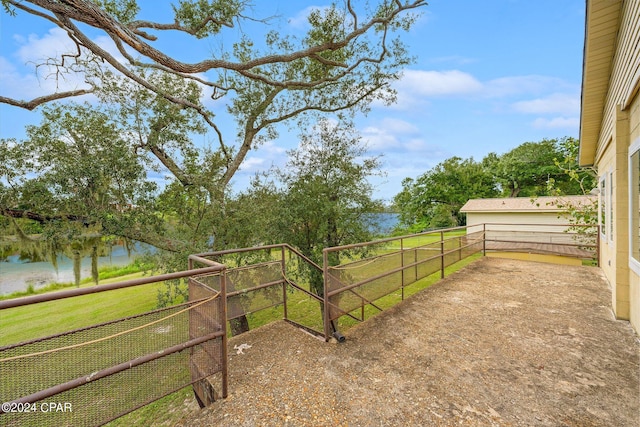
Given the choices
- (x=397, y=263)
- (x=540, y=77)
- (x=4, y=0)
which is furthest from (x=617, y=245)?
(x=540, y=77)

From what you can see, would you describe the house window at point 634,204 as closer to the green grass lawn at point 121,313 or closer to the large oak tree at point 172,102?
the green grass lawn at point 121,313

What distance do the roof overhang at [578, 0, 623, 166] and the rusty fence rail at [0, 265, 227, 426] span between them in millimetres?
5279

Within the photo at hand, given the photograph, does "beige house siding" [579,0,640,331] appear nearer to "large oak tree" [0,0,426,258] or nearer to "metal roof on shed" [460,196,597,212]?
"large oak tree" [0,0,426,258]

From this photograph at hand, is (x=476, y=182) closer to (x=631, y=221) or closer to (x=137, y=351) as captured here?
(x=631, y=221)

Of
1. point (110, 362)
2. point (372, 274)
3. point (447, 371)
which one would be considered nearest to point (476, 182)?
point (372, 274)

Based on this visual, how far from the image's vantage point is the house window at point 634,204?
315 cm

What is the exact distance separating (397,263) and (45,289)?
16.0m

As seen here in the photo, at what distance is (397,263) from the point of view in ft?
14.9

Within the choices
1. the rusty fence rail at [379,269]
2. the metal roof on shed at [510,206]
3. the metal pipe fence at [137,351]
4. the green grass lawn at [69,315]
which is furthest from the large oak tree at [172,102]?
the metal roof on shed at [510,206]

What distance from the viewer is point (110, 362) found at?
1.83m

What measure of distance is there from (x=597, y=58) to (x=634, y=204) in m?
2.38

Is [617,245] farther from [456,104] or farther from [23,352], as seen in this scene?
[456,104]

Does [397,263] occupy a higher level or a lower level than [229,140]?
lower

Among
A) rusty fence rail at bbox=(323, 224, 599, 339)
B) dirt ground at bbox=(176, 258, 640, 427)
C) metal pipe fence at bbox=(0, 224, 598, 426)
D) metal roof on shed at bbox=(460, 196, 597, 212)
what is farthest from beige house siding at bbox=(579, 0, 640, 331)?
metal roof on shed at bbox=(460, 196, 597, 212)
